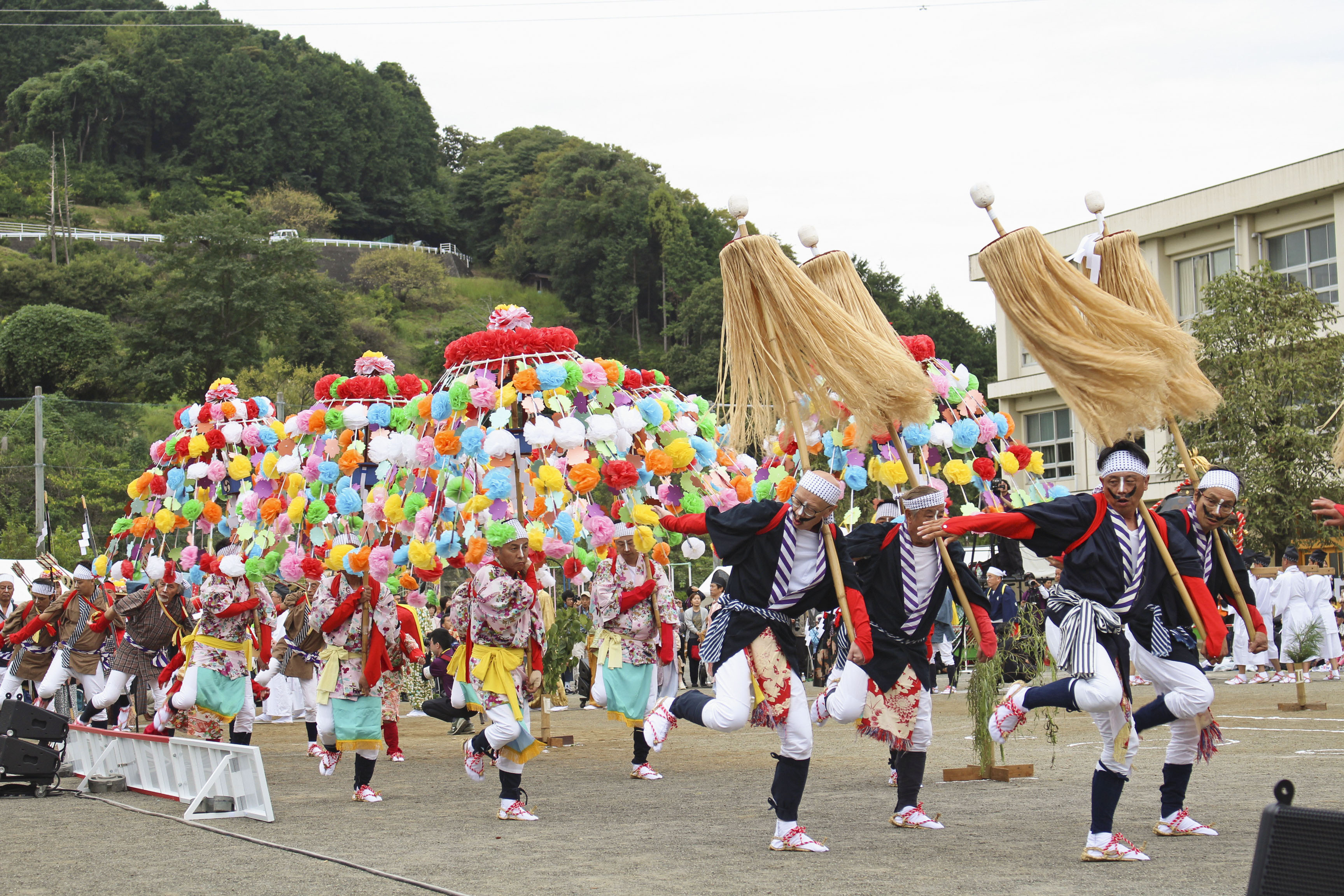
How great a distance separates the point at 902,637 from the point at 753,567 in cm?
110

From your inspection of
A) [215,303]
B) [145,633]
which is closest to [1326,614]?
[145,633]

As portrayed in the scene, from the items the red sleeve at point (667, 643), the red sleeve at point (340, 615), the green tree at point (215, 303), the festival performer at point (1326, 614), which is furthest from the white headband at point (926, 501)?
the green tree at point (215, 303)

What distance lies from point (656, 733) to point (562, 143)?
87.8 metres

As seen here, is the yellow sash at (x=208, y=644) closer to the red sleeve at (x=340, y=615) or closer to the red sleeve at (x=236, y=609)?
the red sleeve at (x=236, y=609)

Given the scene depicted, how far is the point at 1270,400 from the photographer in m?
18.5

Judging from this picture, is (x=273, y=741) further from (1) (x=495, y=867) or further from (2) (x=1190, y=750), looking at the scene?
(2) (x=1190, y=750)

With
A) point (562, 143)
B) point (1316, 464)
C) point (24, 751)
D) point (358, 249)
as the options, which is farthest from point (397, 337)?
point (24, 751)

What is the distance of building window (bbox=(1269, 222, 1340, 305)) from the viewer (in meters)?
27.7

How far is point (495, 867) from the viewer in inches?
236

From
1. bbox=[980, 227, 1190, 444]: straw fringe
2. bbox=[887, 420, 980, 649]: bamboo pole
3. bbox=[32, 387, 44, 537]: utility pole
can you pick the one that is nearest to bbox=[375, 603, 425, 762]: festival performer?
bbox=[887, 420, 980, 649]: bamboo pole

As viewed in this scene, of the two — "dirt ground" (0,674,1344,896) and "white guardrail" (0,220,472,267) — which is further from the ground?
"white guardrail" (0,220,472,267)

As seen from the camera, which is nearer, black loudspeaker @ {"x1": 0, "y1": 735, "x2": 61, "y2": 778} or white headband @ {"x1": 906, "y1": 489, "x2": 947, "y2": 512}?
white headband @ {"x1": 906, "y1": 489, "x2": 947, "y2": 512}

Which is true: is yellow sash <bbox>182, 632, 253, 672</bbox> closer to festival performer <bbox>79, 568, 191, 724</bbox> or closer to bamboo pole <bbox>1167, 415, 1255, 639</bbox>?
festival performer <bbox>79, 568, 191, 724</bbox>

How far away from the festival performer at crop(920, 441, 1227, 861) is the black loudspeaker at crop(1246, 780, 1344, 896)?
7.34 feet
